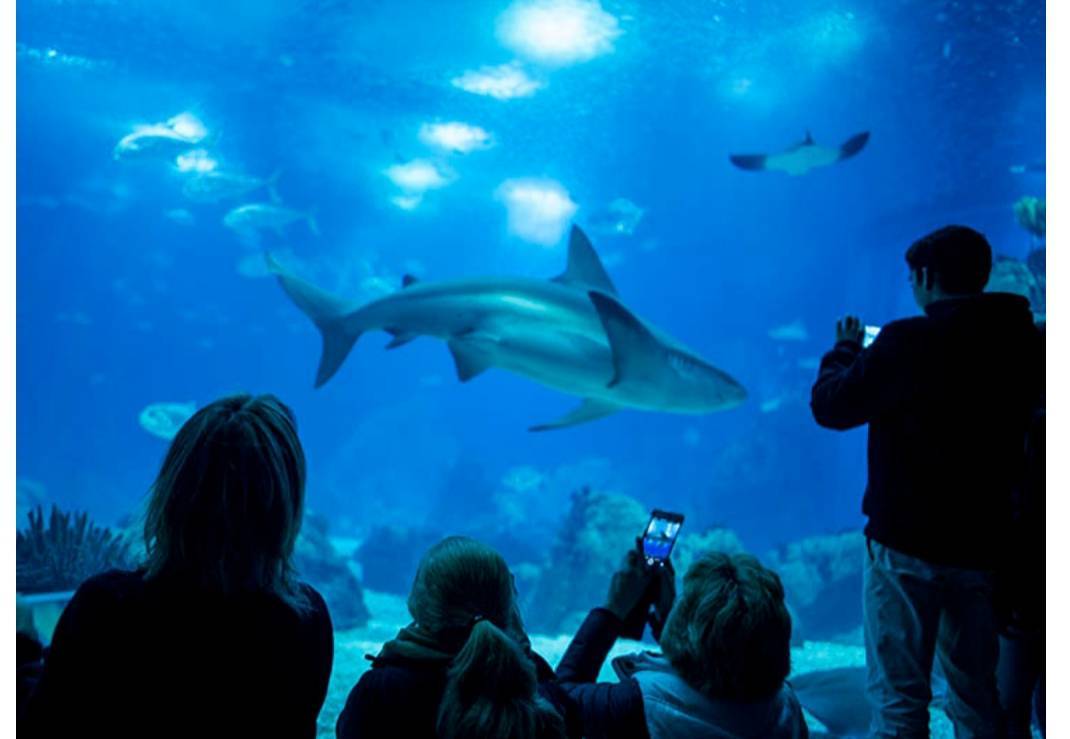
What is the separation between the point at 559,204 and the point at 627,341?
25.6 meters

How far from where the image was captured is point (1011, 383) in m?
2.45

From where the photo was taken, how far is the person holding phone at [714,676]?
1.62 m

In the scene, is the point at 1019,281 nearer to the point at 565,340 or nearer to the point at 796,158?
the point at 565,340

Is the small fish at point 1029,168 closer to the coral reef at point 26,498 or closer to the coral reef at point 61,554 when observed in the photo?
the coral reef at point 61,554

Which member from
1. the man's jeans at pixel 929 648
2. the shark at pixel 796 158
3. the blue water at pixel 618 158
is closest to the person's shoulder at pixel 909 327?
the man's jeans at pixel 929 648

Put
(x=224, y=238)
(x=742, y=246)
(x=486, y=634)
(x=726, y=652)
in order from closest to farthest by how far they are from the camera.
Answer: (x=486, y=634), (x=726, y=652), (x=742, y=246), (x=224, y=238)

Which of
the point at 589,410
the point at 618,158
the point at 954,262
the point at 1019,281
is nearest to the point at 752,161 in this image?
the point at 1019,281

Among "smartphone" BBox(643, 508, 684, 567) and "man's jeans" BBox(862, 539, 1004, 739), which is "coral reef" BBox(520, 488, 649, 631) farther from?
"smartphone" BBox(643, 508, 684, 567)
